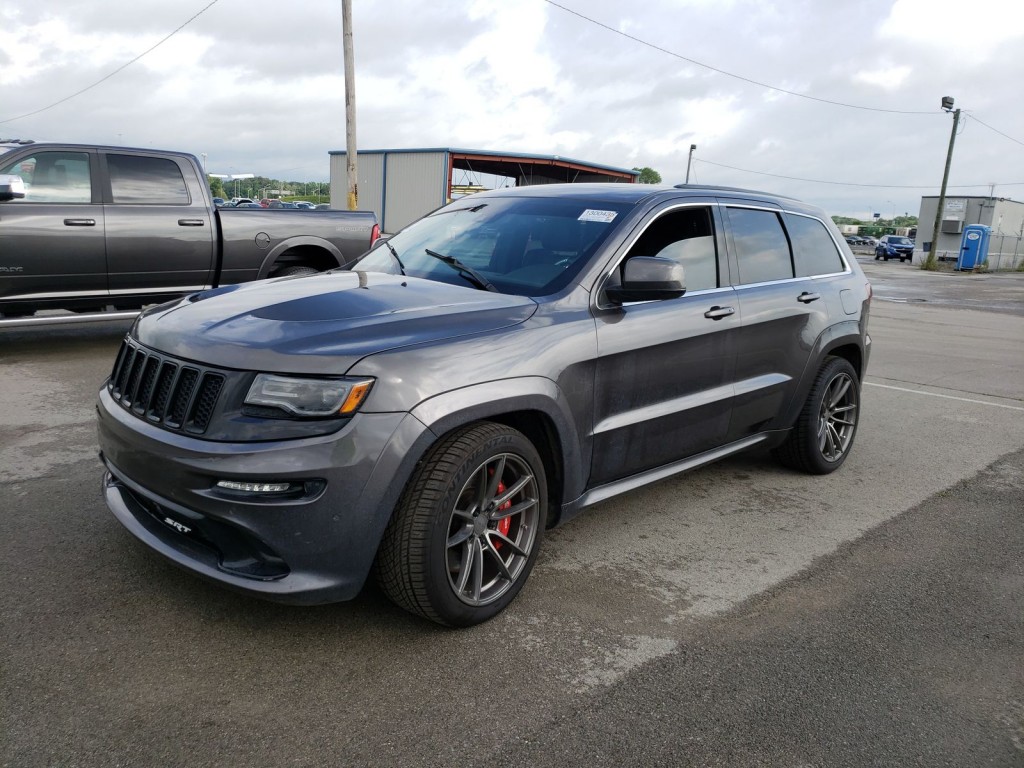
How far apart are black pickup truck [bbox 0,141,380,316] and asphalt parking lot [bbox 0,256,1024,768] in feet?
11.0

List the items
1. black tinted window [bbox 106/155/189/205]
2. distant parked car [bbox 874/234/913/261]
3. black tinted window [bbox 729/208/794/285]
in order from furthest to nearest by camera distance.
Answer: distant parked car [bbox 874/234/913/261], black tinted window [bbox 106/155/189/205], black tinted window [bbox 729/208/794/285]

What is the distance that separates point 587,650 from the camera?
10.2ft

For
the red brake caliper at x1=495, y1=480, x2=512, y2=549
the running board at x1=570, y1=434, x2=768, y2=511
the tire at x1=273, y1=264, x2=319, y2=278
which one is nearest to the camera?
the red brake caliper at x1=495, y1=480, x2=512, y2=549

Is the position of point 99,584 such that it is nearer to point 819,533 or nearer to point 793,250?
point 819,533

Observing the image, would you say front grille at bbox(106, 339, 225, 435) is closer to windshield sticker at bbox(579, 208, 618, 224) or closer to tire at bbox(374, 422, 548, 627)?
tire at bbox(374, 422, 548, 627)

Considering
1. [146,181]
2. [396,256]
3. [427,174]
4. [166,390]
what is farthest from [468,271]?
[427,174]

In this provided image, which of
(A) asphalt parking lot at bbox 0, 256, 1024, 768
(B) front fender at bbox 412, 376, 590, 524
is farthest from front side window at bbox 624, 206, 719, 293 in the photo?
(A) asphalt parking lot at bbox 0, 256, 1024, 768

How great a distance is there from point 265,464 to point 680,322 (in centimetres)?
215

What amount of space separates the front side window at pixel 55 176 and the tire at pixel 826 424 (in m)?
6.76

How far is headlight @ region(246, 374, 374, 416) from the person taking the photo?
109 inches

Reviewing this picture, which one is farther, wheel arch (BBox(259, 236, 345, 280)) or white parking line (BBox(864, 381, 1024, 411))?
wheel arch (BBox(259, 236, 345, 280))

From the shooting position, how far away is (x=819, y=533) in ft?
14.5

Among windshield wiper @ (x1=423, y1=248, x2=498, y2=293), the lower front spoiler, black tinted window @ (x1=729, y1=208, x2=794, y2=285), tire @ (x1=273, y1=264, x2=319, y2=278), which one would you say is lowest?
the lower front spoiler

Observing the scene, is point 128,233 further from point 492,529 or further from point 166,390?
point 492,529
